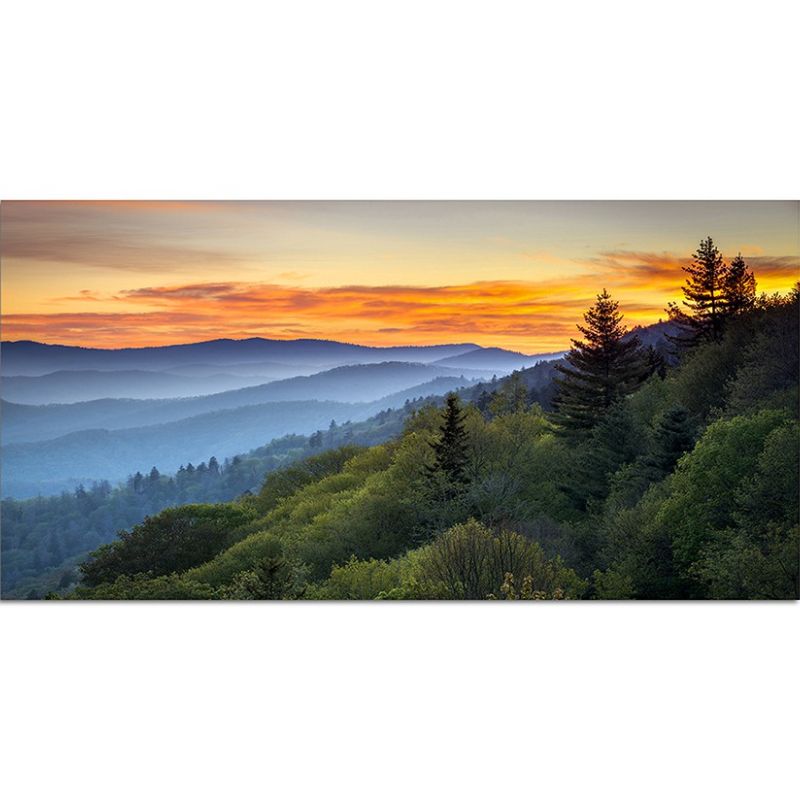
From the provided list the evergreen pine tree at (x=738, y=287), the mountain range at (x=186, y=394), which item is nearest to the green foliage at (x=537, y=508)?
the evergreen pine tree at (x=738, y=287)

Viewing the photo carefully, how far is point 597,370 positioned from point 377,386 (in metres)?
3.13

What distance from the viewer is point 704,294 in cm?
1160

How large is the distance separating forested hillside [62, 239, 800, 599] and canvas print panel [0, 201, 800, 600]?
1.5 inches

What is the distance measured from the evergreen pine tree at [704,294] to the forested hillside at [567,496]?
2 cm

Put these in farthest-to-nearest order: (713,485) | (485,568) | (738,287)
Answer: (738,287), (713,485), (485,568)

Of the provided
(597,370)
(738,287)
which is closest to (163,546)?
(597,370)

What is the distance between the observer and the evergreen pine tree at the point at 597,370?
1196 cm

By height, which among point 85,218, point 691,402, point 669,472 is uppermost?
point 85,218

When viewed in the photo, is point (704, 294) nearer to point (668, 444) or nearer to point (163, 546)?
point (668, 444)

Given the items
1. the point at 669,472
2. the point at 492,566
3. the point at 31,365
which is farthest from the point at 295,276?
the point at 669,472

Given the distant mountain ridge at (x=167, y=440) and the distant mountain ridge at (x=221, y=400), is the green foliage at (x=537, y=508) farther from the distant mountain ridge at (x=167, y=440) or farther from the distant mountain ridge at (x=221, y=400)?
the distant mountain ridge at (x=221, y=400)

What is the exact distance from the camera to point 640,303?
38.2 feet
